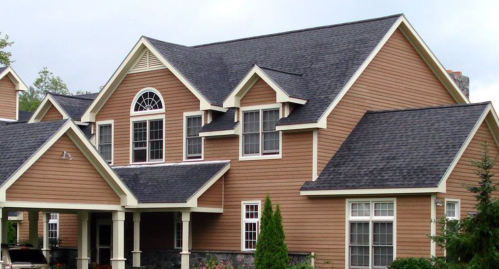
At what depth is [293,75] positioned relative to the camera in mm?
35562

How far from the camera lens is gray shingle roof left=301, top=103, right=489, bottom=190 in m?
30.3

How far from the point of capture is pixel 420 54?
3847cm

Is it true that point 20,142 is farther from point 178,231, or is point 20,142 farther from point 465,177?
point 465,177

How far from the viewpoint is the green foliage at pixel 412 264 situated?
91.2 feet

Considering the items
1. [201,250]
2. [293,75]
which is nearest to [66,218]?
[201,250]

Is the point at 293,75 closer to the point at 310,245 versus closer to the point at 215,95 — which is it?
the point at 215,95

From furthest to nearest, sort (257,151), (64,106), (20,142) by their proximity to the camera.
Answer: (64,106), (257,151), (20,142)

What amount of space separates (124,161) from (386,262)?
12945 mm

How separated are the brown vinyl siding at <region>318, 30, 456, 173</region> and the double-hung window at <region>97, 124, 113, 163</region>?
1035 cm

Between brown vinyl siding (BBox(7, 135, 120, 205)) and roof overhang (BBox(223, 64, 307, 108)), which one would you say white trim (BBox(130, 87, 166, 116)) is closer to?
roof overhang (BBox(223, 64, 307, 108))

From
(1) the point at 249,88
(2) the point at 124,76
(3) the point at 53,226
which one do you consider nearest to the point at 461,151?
(1) the point at 249,88

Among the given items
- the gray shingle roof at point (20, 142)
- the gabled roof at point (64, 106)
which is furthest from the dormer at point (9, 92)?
the gray shingle roof at point (20, 142)

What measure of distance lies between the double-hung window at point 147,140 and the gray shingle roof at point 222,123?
2.73m

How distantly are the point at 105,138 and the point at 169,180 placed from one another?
215 inches
